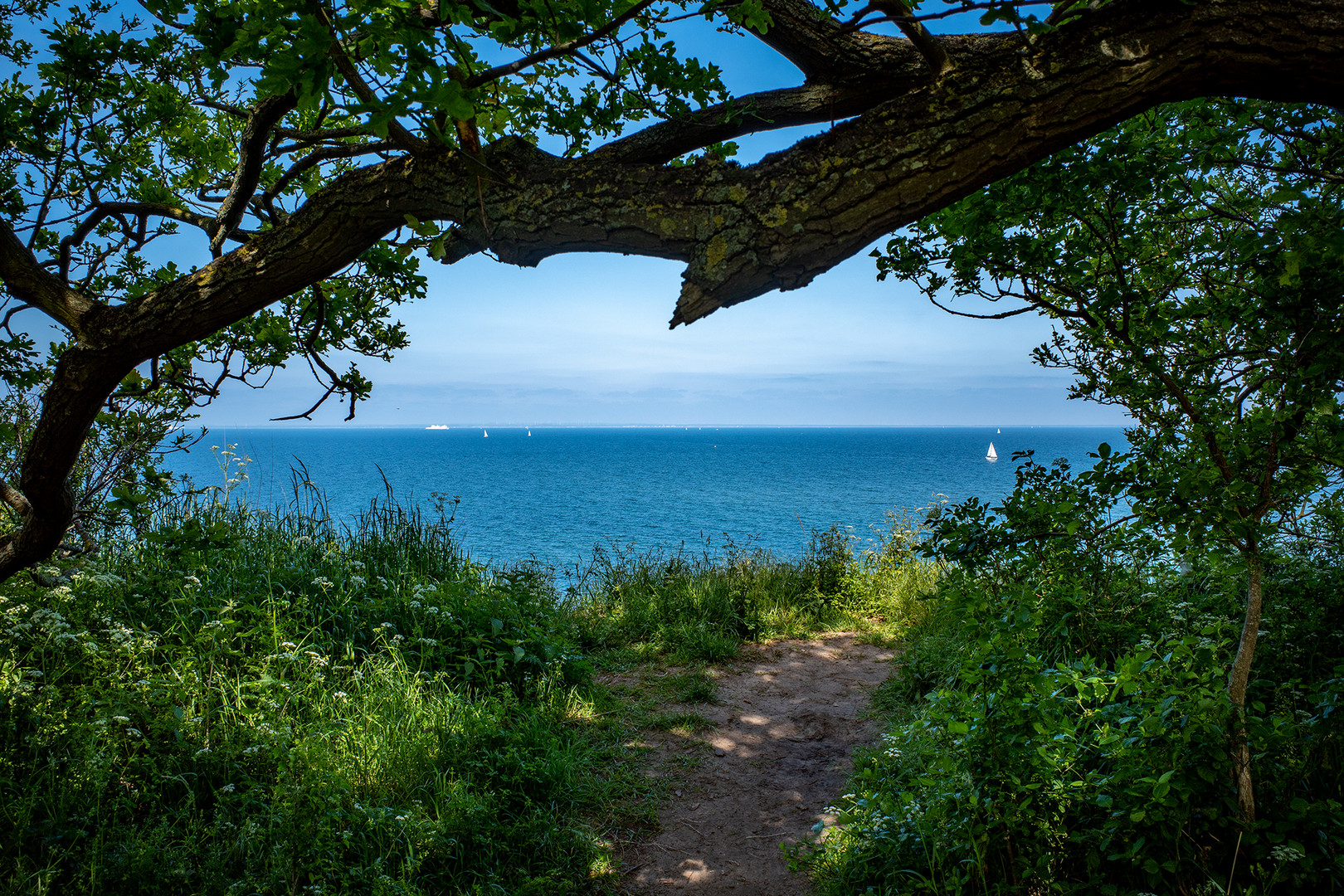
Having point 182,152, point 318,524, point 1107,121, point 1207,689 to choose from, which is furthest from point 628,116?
point 318,524

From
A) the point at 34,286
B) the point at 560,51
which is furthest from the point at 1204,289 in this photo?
the point at 34,286

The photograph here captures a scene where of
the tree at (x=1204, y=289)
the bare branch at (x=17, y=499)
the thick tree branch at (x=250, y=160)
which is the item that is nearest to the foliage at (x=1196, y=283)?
the tree at (x=1204, y=289)

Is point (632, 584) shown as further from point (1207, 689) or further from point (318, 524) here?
point (1207, 689)

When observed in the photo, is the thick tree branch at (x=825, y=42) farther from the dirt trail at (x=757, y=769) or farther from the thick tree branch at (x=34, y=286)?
the dirt trail at (x=757, y=769)

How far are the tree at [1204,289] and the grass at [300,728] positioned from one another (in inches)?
Result: 117

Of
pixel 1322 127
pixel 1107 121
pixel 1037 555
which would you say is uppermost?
pixel 1322 127

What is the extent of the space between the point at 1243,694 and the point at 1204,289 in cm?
181

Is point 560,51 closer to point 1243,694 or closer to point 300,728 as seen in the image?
point 1243,694

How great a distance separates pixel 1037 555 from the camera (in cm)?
243

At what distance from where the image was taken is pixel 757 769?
426 centimetres

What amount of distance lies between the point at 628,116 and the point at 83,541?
532 cm

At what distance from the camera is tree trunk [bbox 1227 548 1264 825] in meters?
2.12

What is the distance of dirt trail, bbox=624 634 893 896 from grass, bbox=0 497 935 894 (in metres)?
0.21

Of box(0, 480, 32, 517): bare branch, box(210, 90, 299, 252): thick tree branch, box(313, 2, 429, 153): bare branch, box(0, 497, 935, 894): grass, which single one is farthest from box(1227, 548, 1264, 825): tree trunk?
box(0, 480, 32, 517): bare branch
